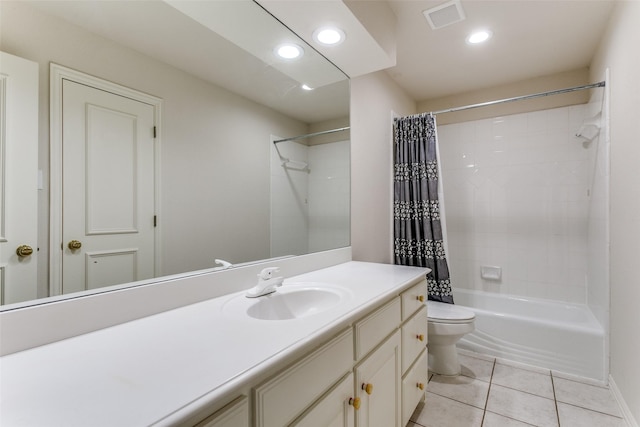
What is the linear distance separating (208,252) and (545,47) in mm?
2787

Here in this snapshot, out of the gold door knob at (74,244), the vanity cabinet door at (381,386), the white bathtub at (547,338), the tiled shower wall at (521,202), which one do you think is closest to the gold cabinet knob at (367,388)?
the vanity cabinet door at (381,386)

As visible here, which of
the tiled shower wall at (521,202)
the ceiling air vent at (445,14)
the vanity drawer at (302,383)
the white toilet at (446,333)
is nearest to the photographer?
the vanity drawer at (302,383)

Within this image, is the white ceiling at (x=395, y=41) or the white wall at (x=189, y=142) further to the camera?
the white ceiling at (x=395, y=41)

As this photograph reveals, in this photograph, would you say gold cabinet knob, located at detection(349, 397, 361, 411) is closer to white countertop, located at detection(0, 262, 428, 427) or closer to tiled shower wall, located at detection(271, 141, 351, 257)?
white countertop, located at detection(0, 262, 428, 427)

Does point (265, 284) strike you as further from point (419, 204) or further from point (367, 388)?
point (419, 204)

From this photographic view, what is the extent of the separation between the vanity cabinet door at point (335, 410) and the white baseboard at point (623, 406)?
5.07 ft

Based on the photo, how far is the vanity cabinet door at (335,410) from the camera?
→ 81 cm

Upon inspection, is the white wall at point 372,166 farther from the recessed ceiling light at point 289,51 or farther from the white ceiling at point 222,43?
the recessed ceiling light at point 289,51

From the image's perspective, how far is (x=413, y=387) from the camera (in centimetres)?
153

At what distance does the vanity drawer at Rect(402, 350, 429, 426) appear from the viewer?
1415 millimetres

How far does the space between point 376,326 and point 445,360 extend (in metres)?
1.29

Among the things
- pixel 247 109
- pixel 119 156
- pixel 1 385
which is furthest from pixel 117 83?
pixel 1 385

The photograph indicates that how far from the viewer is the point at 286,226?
1.63m

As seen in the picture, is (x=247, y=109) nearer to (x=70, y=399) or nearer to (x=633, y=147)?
(x=70, y=399)
